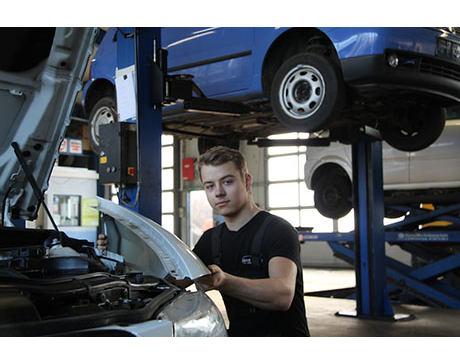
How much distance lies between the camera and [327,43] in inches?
153

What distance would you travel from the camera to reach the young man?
6.16 ft

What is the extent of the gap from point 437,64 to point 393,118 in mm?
1184

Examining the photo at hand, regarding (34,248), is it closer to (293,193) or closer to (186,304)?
(186,304)

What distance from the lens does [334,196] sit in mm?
6703

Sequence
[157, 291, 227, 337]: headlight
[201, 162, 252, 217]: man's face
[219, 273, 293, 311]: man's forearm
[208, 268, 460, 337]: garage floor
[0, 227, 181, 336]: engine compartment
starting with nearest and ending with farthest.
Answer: [0, 227, 181, 336]: engine compartment → [157, 291, 227, 337]: headlight → [219, 273, 293, 311]: man's forearm → [201, 162, 252, 217]: man's face → [208, 268, 460, 337]: garage floor

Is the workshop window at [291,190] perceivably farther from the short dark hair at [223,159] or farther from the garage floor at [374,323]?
the short dark hair at [223,159]

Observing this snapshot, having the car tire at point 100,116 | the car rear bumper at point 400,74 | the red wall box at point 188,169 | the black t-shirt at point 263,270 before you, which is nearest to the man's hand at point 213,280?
the black t-shirt at point 263,270

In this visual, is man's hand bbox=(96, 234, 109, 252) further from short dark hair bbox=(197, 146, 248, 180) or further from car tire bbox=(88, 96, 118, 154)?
car tire bbox=(88, 96, 118, 154)

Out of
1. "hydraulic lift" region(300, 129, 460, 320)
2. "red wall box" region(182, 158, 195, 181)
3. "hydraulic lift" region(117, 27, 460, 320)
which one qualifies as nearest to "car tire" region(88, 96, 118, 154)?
"hydraulic lift" region(117, 27, 460, 320)

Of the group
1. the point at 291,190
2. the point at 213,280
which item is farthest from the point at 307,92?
the point at 291,190

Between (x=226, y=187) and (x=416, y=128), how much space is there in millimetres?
3292

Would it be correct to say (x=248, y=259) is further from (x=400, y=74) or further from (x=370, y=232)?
(x=370, y=232)
